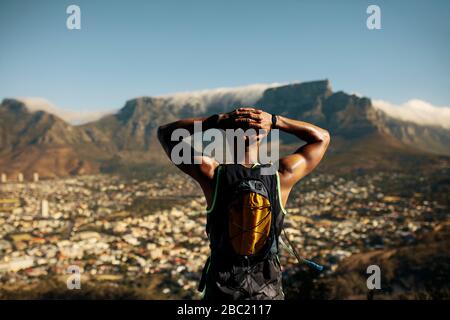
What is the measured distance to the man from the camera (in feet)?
6.03

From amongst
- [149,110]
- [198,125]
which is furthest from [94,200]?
[149,110]

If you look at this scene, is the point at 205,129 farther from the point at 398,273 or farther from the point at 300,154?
the point at 398,273

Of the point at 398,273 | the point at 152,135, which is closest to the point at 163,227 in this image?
the point at 398,273

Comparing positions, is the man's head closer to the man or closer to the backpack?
the man

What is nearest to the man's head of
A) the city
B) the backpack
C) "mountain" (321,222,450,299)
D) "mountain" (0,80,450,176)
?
the backpack

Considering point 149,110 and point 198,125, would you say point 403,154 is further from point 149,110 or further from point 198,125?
point 149,110

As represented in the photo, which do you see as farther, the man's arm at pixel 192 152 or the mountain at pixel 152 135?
the mountain at pixel 152 135

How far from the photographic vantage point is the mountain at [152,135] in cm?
7962

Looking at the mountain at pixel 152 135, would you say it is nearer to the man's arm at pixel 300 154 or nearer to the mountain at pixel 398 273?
the mountain at pixel 398 273

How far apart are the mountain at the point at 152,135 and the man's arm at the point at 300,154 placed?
221 ft

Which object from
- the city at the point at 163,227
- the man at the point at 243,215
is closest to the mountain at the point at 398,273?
the city at the point at 163,227

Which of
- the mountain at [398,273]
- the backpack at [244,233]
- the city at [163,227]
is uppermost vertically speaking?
the backpack at [244,233]

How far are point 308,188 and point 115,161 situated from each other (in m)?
55.7

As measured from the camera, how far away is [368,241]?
29.6 metres
